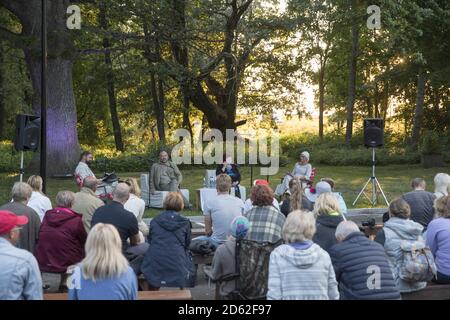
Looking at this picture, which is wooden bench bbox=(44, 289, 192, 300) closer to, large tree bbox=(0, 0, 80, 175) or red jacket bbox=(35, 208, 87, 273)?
red jacket bbox=(35, 208, 87, 273)

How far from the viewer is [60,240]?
7.32 metres

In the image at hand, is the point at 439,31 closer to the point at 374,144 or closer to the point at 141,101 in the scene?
the point at 374,144

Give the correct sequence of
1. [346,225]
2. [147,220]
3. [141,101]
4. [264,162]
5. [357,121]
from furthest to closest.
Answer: [357,121], [141,101], [264,162], [147,220], [346,225]

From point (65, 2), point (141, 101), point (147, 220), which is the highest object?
point (65, 2)

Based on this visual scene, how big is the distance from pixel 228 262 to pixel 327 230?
127 cm

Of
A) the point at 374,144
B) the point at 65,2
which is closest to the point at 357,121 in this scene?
the point at 65,2

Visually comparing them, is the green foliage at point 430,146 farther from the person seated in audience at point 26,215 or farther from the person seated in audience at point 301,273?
the person seated in audience at point 301,273

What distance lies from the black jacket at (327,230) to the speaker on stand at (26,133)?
23.4 feet

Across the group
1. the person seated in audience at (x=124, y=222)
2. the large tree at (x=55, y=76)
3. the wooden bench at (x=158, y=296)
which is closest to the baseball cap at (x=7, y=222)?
the wooden bench at (x=158, y=296)

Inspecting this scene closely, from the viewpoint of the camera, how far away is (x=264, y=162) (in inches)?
1083

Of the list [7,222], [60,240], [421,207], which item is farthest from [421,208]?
[7,222]

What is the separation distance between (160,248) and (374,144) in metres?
9.21

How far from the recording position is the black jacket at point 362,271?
5.46m

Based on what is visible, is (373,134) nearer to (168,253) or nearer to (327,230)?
(327,230)
